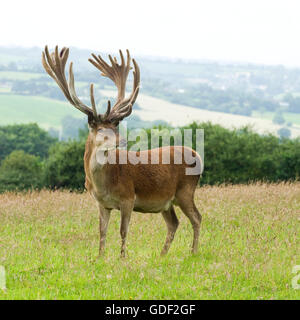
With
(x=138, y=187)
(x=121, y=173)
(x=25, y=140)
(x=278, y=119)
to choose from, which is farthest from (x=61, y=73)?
(x=278, y=119)

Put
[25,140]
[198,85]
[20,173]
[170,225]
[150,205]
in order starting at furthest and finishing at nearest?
[198,85] < [25,140] < [20,173] < [170,225] < [150,205]

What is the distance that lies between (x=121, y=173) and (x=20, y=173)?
30808 millimetres

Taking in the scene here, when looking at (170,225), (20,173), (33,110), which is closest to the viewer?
(170,225)

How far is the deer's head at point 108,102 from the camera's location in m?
6.73

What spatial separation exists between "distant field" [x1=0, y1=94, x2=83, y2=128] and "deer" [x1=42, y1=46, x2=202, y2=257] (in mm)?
88781

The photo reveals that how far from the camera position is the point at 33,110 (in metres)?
104

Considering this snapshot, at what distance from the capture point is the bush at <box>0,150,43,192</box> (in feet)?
110

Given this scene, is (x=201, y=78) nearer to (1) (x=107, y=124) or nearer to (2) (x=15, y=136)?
(2) (x=15, y=136)

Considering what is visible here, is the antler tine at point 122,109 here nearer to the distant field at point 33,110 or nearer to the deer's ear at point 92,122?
the deer's ear at point 92,122

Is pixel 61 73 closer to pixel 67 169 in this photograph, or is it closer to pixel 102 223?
pixel 102 223

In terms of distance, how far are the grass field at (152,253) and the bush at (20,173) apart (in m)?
23.0

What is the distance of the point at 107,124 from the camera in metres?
6.79

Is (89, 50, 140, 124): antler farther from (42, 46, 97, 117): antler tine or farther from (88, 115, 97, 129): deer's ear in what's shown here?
(42, 46, 97, 117): antler tine
